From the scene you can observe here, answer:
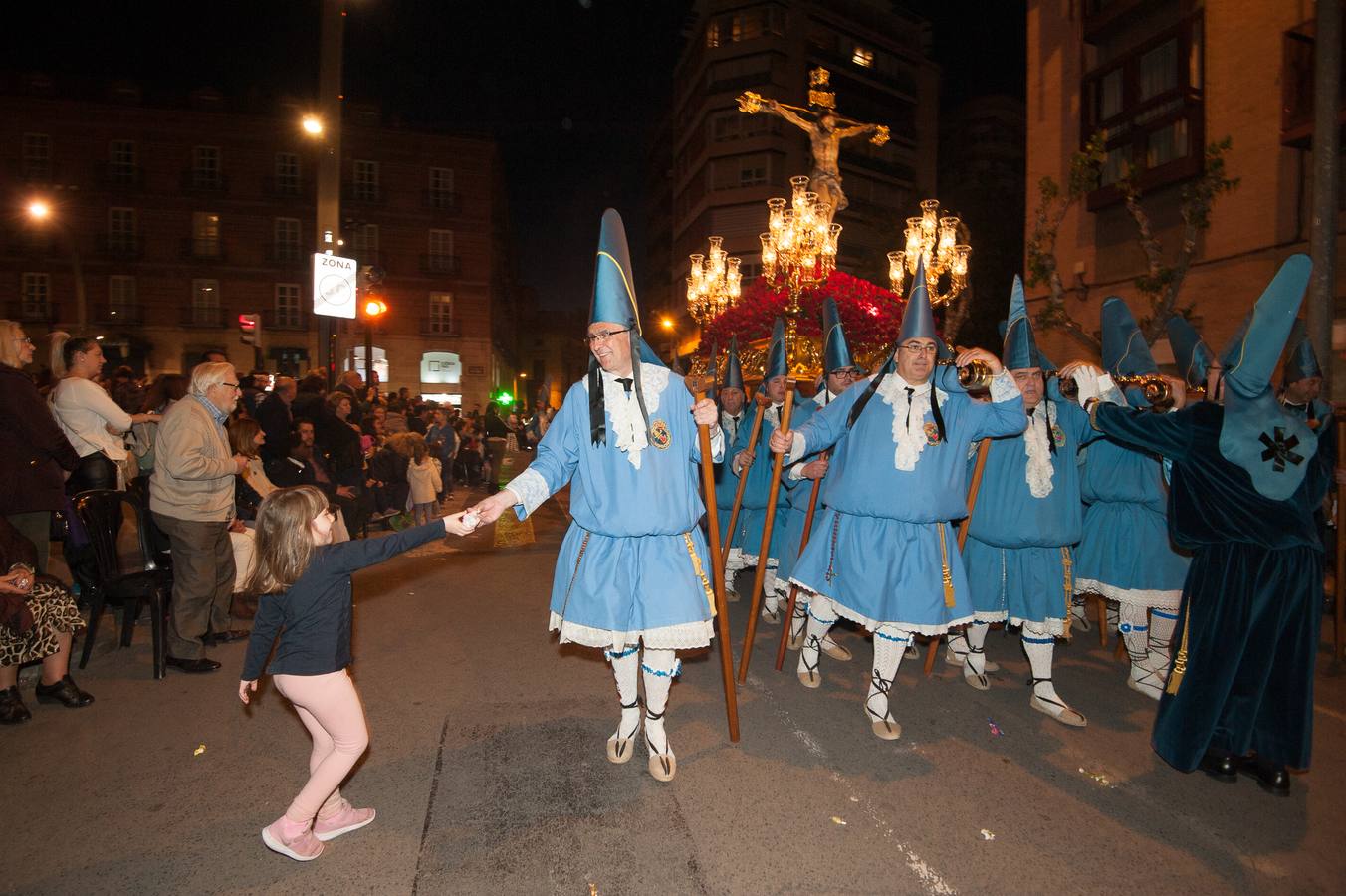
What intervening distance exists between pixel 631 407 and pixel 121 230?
131 feet

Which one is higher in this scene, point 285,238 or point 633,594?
point 285,238

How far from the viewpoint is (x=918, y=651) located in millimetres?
5859

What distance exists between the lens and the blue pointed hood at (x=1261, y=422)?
3385 mm

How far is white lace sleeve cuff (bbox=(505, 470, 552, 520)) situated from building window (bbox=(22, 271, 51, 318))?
39.6m

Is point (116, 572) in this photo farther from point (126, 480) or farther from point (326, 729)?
point (326, 729)

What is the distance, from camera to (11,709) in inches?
161

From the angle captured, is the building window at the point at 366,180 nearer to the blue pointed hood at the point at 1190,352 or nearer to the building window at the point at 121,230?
the building window at the point at 121,230

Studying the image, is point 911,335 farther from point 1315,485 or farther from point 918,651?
point 918,651

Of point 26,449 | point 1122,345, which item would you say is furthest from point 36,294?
point 1122,345

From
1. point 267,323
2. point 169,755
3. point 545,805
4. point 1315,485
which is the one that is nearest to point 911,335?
point 1315,485

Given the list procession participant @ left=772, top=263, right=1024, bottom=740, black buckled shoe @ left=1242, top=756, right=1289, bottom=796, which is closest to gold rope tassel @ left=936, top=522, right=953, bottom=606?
procession participant @ left=772, top=263, right=1024, bottom=740

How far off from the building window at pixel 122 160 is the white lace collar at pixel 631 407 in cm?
3956

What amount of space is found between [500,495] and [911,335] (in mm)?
2502

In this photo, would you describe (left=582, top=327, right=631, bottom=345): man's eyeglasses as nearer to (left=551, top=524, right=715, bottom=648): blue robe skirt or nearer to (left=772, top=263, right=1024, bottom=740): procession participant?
(left=551, top=524, right=715, bottom=648): blue robe skirt
